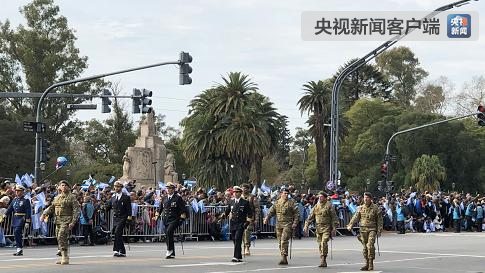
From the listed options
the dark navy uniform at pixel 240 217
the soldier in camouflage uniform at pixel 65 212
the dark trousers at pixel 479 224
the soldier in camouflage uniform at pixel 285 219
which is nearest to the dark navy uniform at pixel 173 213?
the dark navy uniform at pixel 240 217

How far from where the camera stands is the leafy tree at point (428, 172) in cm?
7819

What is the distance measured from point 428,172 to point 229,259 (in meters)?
61.2

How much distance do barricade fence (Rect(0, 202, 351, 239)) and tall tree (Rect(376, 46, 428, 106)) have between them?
7980 cm

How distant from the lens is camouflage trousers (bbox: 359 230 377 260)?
1747 centimetres

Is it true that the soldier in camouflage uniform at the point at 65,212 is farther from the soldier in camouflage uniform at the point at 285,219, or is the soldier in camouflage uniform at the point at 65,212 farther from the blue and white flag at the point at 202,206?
the blue and white flag at the point at 202,206

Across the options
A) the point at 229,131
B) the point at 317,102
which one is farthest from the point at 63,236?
the point at 317,102

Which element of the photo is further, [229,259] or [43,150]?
[43,150]

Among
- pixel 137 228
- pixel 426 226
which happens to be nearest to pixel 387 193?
pixel 426 226

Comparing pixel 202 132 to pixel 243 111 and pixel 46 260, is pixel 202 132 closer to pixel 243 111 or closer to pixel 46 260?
pixel 243 111

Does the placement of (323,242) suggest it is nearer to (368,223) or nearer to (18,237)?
Answer: (368,223)

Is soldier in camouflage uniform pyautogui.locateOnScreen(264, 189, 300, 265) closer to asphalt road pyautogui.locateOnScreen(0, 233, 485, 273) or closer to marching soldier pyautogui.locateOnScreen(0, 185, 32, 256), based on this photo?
asphalt road pyautogui.locateOnScreen(0, 233, 485, 273)

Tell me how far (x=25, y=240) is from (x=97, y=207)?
2.57 metres

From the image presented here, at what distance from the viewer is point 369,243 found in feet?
58.2

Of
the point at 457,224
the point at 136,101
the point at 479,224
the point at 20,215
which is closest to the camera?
the point at 20,215
